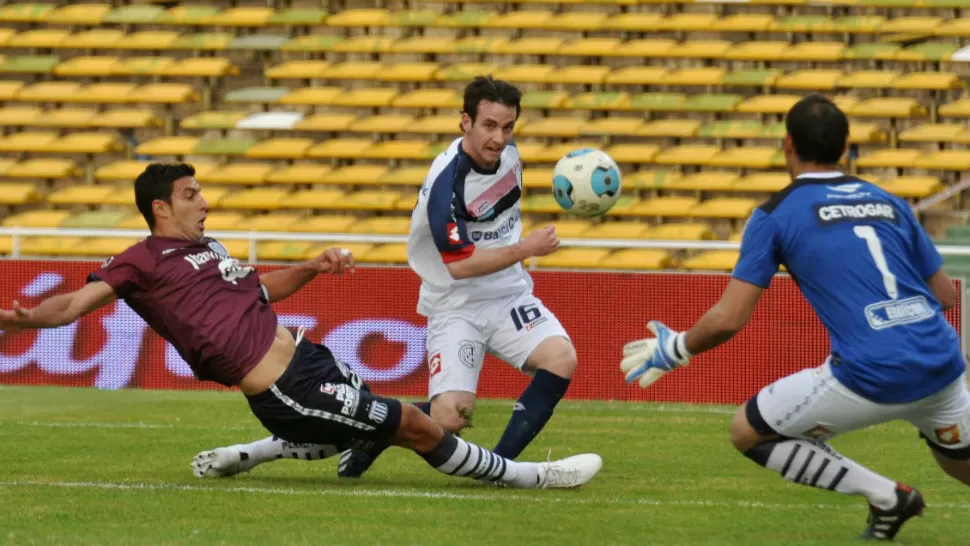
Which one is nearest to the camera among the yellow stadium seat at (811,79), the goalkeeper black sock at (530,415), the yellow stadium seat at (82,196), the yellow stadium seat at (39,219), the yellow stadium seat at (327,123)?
the goalkeeper black sock at (530,415)

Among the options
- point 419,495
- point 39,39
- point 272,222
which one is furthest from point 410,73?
point 419,495

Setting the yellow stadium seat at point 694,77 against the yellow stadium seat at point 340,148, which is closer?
the yellow stadium seat at point 694,77

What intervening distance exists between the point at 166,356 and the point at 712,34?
8753mm

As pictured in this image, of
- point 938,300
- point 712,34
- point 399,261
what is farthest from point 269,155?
point 938,300

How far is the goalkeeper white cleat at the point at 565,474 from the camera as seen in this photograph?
23.1ft

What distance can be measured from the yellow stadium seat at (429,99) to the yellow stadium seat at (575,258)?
9.56 feet

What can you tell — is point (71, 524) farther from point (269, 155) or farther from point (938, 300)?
point (269, 155)

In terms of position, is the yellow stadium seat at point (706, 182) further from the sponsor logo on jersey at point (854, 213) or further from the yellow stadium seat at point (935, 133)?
the sponsor logo on jersey at point (854, 213)

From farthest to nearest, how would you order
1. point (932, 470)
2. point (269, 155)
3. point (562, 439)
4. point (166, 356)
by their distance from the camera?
point (269, 155), point (166, 356), point (562, 439), point (932, 470)

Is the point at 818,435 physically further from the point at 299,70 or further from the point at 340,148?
the point at 299,70

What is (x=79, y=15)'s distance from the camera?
66.8 feet

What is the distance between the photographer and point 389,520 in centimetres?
617

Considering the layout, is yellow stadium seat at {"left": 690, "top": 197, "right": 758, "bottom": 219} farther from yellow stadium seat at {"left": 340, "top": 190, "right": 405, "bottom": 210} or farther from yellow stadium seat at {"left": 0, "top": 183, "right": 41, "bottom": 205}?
yellow stadium seat at {"left": 0, "top": 183, "right": 41, "bottom": 205}

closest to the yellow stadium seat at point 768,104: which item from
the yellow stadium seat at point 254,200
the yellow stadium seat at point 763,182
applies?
the yellow stadium seat at point 763,182
